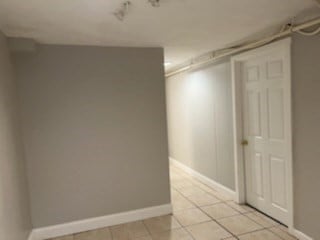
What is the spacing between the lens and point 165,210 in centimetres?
348

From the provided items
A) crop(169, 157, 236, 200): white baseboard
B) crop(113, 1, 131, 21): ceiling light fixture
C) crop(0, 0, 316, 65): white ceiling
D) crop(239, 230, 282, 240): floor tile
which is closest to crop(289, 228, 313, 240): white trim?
crop(239, 230, 282, 240): floor tile

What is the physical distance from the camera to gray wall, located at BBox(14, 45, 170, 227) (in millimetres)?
2945

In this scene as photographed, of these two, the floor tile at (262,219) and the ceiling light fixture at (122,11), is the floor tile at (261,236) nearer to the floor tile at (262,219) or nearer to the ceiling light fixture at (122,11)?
the floor tile at (262,219)

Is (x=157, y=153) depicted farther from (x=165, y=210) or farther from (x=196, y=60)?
(x=196, y=60)

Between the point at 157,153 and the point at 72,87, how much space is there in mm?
1381

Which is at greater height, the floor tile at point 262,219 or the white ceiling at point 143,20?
the white ceiling at point 143,20

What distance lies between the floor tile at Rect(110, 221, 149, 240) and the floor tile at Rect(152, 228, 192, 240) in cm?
15

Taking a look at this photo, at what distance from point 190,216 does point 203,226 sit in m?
0.31

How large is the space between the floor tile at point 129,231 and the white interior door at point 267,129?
159 cm

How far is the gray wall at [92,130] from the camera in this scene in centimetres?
295

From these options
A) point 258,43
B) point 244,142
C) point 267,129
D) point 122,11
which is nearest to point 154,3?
point 122,11

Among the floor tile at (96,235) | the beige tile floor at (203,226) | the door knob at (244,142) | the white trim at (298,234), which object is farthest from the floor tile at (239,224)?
the floor tile at (96,235)

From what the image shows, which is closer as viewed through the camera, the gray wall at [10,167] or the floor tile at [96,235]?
the gray wall at [10,167]

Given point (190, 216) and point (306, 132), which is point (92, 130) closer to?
point (190, 216)
